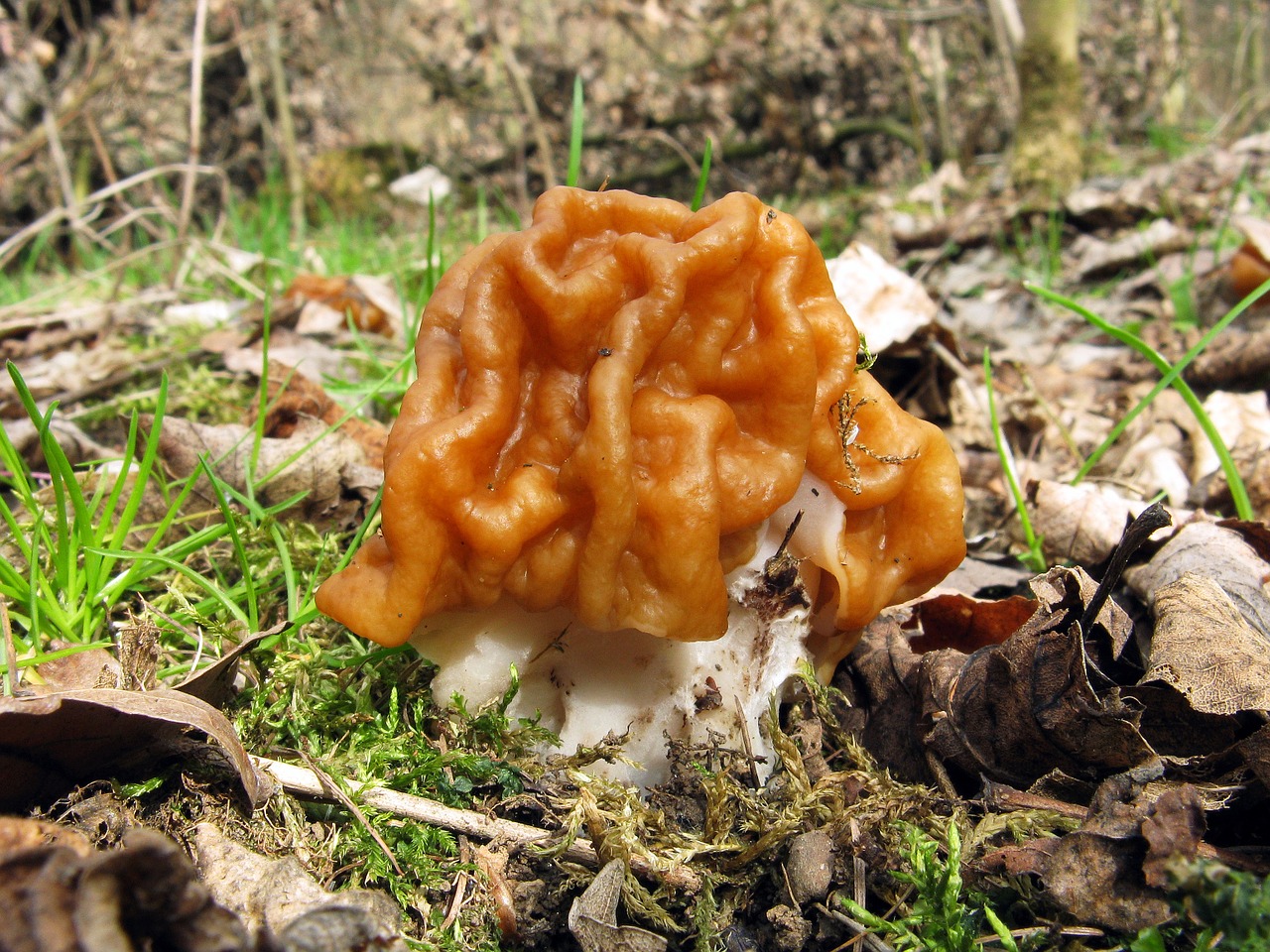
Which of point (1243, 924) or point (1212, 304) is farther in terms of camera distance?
point (1212, 304)

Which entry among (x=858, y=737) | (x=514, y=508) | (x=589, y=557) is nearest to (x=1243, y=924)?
(x=858, y=737)

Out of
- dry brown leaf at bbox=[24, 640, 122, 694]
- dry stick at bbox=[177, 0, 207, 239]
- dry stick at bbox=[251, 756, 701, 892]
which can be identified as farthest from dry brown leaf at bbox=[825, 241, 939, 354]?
dry stick at bbox=[177, 0, 207, 239]

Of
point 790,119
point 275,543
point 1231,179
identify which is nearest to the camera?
point 275,543

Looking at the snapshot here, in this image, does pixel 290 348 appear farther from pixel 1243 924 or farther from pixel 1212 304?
pixel 1212 304

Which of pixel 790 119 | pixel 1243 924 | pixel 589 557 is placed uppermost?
pixel 589 557

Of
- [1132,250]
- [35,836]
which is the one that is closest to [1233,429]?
[1132,250]

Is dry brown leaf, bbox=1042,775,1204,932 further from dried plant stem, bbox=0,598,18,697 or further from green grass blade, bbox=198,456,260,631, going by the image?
dried plant stem, bbox=0,598,18,697
